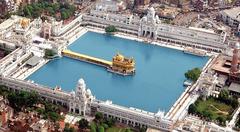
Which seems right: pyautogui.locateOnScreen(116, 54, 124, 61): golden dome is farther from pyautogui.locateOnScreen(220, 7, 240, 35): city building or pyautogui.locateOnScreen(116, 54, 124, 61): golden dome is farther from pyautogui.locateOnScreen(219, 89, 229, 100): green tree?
pyautogui.locateOnScreen(220, 7, 240, 35): city building

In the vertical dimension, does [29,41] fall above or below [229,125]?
above

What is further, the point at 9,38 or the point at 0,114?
the point at 9,38

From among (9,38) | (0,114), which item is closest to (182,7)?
(9,38)

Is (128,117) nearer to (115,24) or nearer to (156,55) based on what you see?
(156,55)

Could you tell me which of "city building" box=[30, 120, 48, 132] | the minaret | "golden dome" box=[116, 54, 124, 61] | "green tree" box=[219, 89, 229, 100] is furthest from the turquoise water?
"city building" box=[30, 120, 48, 132]

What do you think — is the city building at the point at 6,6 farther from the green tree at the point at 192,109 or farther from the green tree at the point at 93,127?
the green tree at the point at 192,109

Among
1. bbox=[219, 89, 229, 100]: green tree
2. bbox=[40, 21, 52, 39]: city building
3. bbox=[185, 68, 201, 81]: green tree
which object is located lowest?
bbox=[219, 89, 229, 100]: green tree
